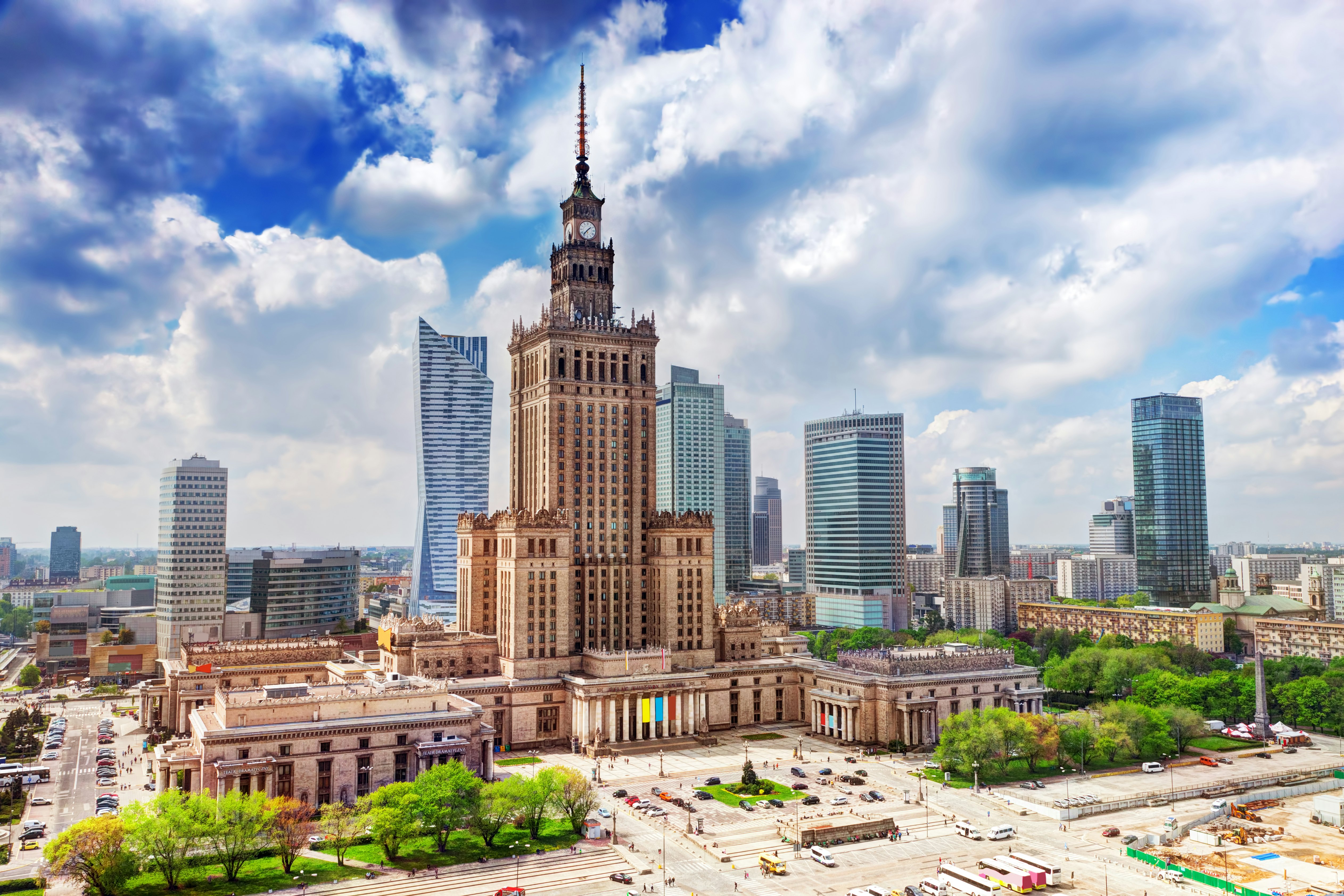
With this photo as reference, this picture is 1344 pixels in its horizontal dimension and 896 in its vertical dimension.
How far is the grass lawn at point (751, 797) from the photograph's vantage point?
4857 inches

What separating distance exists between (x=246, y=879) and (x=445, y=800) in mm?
19405

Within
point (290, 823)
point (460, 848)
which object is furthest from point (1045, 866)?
point (290, 823)

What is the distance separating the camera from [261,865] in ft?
324

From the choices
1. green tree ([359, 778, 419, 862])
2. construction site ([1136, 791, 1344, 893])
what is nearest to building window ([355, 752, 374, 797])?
green tree ([359, 778, 419, 862])

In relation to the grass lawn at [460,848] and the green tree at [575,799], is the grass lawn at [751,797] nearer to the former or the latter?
the green tree at [575,799]

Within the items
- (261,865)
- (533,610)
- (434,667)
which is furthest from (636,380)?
(261,865)

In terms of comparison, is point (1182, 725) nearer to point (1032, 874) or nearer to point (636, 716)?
point (1032, 874)

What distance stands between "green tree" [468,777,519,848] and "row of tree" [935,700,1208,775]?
64.2 meters

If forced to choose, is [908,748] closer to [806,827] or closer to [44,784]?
[806,827]

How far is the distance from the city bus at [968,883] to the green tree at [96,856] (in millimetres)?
74551

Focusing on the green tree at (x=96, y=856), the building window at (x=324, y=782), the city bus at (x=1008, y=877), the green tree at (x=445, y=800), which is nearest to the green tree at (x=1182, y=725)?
the city bus at (x=1008, y=877)

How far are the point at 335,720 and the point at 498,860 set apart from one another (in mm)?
31416

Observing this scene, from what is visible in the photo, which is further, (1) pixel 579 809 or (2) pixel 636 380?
(2) pixel 636 380

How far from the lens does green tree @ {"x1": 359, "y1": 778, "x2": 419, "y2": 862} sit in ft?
322
